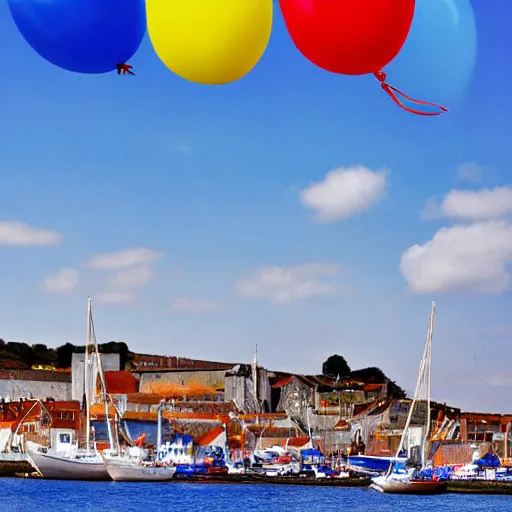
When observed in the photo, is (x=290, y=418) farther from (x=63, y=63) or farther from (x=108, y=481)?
(x=63, y=63)

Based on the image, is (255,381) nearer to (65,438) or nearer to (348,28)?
(65,438)

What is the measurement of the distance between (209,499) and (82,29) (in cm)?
1241

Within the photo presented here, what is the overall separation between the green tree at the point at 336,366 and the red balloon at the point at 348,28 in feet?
78.1

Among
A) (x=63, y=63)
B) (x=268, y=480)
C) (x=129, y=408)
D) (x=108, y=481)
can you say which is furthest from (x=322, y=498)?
(x=63, y=63)

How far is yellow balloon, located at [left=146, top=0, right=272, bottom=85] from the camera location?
1906mm

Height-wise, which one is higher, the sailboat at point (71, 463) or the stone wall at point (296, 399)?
the stone wall at point (296, 399)

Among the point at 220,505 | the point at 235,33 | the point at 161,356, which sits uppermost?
the point at 161,356

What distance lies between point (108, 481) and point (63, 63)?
1589cm

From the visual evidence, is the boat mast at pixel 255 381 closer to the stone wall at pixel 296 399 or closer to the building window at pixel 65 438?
the stone wall at pixel 296 399

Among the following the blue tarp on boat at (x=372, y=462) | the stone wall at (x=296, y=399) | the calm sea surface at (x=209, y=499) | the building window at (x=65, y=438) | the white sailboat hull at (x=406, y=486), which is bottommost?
the calm sea surface at (x=209, y=499)

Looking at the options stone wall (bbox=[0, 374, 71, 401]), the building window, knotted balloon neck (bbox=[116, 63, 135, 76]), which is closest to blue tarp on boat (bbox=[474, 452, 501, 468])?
the building window

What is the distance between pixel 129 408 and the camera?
19.9 metres

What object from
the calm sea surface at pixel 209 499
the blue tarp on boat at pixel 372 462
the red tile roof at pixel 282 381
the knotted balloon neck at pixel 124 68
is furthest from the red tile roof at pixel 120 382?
the knotted balloon neck at pixel 124 68

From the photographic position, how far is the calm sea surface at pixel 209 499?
40.9ft
